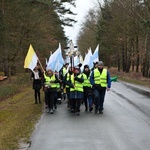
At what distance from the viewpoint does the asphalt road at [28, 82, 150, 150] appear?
7.80 metres

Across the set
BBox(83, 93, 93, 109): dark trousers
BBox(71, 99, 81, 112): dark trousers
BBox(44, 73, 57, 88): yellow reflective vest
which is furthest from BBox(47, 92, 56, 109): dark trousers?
Result: BBox(83, 93, 93, 109): dark trousers

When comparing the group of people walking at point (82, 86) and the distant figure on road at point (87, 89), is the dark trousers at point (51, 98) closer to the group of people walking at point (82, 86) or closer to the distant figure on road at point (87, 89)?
the group of people walking at point (82, 86)

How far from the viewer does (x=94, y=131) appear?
9.33m

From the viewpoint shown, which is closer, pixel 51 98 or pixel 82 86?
pixel 82 86

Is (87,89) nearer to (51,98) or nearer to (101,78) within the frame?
(101,78)

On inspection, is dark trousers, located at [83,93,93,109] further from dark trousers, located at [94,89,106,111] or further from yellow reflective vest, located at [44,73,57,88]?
yellow reflective vest, located at [44,73,57,88]

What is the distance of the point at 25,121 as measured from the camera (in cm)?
1098

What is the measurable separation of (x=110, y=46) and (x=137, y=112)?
1756 inches

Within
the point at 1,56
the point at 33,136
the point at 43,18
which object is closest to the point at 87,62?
the point at 33,136

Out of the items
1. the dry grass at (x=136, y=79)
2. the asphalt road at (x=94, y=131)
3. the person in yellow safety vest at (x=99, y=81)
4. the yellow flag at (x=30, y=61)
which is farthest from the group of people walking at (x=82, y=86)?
the dry grass at (x=136, y=79)

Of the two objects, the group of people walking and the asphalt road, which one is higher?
the group of people walking

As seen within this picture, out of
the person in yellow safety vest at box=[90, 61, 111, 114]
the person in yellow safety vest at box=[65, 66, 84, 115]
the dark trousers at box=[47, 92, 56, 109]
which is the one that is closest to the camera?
the person in yellow safety vest at box=[90, 61, 111, 114]

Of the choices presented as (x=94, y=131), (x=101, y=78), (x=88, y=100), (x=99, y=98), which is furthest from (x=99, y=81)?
(x=94, y=131)

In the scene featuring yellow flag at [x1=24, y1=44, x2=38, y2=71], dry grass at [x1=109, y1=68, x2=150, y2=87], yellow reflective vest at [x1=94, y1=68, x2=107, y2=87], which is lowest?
dry grass at [x1=109, y1=68, x2=150, y2=87]
